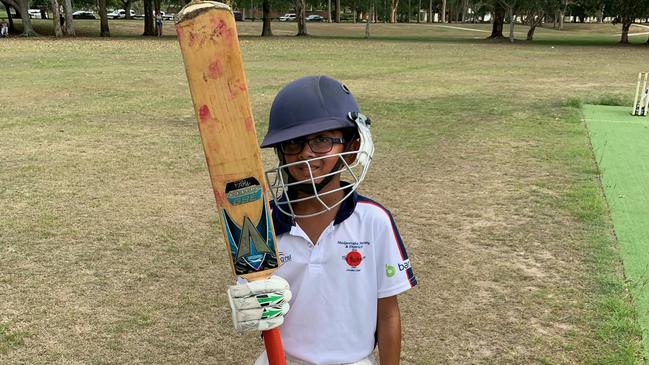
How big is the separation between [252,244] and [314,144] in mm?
324

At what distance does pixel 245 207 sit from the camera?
1.61 m

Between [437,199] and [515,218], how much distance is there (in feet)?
2.65

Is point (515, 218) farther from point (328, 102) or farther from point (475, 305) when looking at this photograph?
point (328, 102)

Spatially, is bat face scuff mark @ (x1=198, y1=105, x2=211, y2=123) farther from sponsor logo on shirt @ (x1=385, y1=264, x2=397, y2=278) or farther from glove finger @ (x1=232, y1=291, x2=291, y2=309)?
sponsor logo on shirt @ (x1=385, y1=264, x2=397, y2=278)

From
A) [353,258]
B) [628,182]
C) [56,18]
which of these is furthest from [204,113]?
[56,18]

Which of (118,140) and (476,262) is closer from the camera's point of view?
(476,262)

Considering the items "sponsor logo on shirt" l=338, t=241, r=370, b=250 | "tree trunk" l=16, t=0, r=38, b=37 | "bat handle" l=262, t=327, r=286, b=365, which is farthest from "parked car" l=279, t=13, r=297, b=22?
"bat handle" l=262, t=327, r=286, b=365

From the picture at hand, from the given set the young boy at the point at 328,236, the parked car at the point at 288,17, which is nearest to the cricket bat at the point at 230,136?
the young boy at the point at 328,236

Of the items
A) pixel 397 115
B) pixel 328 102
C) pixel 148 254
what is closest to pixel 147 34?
pixel 397 115

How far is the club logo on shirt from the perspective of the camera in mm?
1734

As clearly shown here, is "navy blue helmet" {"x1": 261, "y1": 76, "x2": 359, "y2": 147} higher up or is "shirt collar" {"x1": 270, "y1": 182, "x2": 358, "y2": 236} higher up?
"navy blue helmet" {"x1": 261, "y1": 76, "x2": 359, "y2": 147}

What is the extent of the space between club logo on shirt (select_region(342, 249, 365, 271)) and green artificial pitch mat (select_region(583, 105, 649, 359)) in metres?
2.09

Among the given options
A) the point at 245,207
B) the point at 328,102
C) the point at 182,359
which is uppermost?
the point at 328,102

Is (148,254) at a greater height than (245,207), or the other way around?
(245,207)
